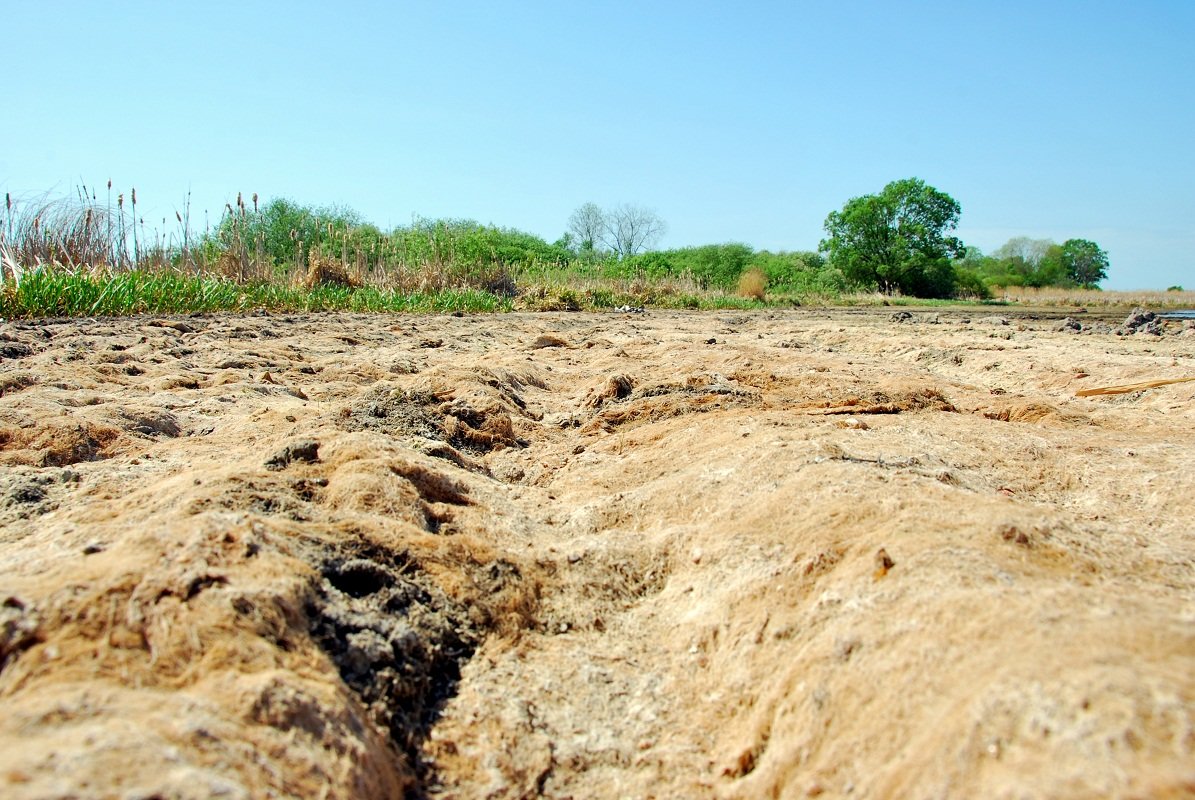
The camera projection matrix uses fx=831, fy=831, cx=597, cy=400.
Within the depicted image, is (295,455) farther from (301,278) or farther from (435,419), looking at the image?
(301,278)

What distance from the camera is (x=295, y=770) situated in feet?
5.07

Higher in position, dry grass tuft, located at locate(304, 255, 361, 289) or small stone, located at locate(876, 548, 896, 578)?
dry grass tuft, located at locate(304, 255, 361, 289)

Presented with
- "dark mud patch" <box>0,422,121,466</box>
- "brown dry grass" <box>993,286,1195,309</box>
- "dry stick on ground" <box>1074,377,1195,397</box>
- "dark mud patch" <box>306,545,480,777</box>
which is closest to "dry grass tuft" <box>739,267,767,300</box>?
"brown dry grass" <box>993,286,1195,309</box>

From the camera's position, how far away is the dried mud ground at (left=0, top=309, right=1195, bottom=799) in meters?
1.53

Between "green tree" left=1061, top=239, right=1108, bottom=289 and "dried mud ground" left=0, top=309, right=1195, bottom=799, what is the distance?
191 feet

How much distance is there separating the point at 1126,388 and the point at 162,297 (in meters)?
10.8

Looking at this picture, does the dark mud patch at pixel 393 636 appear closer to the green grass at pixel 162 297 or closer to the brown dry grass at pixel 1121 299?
the green grass at pixel 162 297

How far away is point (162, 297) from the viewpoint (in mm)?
10875

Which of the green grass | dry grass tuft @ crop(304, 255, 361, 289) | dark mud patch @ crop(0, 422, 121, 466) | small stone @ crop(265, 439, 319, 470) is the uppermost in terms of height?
dry grass tuft @ crop(304, 255, 361, 289)

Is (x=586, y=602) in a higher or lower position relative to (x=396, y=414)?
lower

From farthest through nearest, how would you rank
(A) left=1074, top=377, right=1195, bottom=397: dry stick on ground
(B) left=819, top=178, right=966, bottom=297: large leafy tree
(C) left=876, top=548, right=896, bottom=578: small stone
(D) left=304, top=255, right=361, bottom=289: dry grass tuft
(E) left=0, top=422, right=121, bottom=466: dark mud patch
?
(B) left=819, top=178, right=966, bottom=297: large leafy tree → (D) left=304, top=255, right=361, bottom=289: dry grass tuft → (A) left=1074, top=377, right=1195, bottom=397: dry stick on ground → (E) left=0, top=422, right=121, bottom=466: dark mud patch → (C) left=876, top=548, right=896, bottom=578: small stone

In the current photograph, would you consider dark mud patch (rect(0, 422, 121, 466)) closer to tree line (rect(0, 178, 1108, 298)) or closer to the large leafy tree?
tree line (rect(0, 178, 1108, 298))

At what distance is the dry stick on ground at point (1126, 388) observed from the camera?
614 cm

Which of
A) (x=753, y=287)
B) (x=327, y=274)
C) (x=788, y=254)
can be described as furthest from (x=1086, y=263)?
(x=327, y=274)
